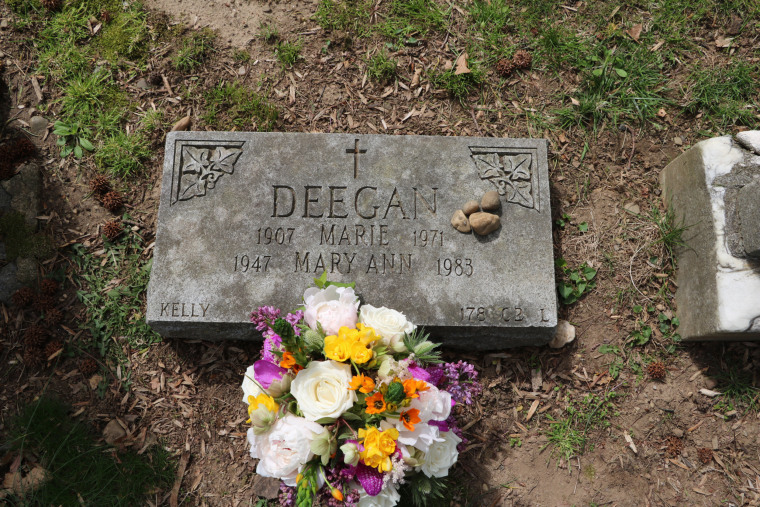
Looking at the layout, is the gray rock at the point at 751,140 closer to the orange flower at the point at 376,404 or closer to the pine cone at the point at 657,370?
the pine cone at the point at 657,370

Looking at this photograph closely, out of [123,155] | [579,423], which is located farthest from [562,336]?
[123,155]

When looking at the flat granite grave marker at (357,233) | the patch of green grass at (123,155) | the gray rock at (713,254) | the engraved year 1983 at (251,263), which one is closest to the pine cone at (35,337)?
the flat granite grave marker at (357,233)

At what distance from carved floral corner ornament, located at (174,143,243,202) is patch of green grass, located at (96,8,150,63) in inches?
49.3

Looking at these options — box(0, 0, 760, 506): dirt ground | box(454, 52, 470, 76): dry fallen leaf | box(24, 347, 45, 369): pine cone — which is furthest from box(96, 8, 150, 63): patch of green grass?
box(454, 52, 470, 76): dry fallen leaf

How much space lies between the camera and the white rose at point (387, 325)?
2.57 meters

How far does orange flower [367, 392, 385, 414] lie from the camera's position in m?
2.34

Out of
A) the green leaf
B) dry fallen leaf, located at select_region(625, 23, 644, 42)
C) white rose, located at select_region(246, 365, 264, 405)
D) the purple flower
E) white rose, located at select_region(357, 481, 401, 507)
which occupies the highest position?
dry fallen leaf, located at select_region(625, 23, 644, 42)

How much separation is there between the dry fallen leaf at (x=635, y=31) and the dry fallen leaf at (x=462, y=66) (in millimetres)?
1319

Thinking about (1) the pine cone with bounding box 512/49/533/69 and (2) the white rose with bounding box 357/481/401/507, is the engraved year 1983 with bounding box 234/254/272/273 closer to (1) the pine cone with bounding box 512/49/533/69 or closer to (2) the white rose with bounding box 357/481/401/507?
(2) the white rose with bounding box 357/481/401/507

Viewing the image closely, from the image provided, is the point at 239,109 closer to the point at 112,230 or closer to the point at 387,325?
the point at 112,230

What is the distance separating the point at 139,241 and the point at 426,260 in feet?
7.13

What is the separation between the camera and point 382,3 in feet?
14.2

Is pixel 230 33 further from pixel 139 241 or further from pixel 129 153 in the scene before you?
pixel 139 241

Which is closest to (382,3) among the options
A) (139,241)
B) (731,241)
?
(139,241)
